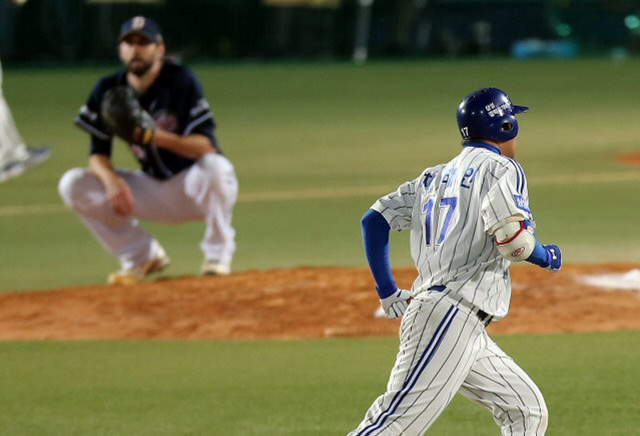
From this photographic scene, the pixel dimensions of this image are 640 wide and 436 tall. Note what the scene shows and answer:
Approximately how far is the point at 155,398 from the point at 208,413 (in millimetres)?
411

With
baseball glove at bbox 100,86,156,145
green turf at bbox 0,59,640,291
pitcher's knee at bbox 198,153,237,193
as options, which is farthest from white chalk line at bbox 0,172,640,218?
baseball glove at bbox 100,86,156,145

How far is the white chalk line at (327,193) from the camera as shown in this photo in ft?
40.4

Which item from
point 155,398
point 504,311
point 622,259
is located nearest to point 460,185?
point 504,311

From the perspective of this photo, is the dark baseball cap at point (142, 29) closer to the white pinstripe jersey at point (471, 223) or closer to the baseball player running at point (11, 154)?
the white pinstripe jersey at point (471, 223)

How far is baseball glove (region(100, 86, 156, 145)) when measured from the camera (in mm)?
8117

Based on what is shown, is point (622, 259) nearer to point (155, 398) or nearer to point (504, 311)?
point (155, 398)

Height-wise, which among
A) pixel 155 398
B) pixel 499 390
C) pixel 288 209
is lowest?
pixel 288 209

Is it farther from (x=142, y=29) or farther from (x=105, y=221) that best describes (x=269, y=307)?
(x=142, y=29)

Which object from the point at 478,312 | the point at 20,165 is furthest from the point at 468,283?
the point at 20,165

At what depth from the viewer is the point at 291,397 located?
5715 millimetres

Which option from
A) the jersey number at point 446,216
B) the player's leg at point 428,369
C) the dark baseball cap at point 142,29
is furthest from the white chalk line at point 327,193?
the player's leg at point 428,369

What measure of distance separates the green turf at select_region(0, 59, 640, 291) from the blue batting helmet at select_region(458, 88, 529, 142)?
5240 millimetres

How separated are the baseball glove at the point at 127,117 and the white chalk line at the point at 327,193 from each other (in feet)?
13.3

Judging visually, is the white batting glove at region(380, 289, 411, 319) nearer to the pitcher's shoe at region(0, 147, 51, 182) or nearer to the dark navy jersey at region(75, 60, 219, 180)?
the dark navy jersey at region(75, 60, 219, 180)
